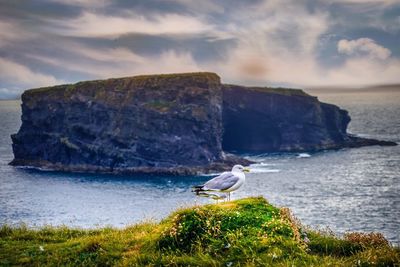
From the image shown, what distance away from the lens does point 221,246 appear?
1114 centimetres

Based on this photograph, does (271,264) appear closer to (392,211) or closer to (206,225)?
(206,225)

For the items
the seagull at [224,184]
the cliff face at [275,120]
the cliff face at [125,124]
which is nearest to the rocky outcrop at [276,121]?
the cliff face at [275,120]

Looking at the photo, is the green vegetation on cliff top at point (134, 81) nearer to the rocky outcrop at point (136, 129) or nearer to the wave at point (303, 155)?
the rocky outcrop at point (136, 129)

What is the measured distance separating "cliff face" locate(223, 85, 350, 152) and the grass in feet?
540

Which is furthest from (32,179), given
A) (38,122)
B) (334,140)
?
(334,140)

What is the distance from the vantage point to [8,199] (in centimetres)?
9288

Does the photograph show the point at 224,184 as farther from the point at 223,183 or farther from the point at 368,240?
the point at 368,240

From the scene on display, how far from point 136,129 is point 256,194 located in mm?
64278

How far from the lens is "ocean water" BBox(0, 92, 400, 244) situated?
73.4 m

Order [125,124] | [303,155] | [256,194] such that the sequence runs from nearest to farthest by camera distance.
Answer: [256,194] < [125,124] < [303,155]

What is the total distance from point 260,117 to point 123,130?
2518 inches

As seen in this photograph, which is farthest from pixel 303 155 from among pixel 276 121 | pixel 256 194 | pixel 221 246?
pixel 221 246

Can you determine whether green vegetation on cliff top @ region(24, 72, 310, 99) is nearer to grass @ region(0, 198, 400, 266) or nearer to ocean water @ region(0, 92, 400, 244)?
ocean water @ region(0, 92, 400, 244)

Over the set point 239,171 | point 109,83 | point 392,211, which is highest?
point 109,83
